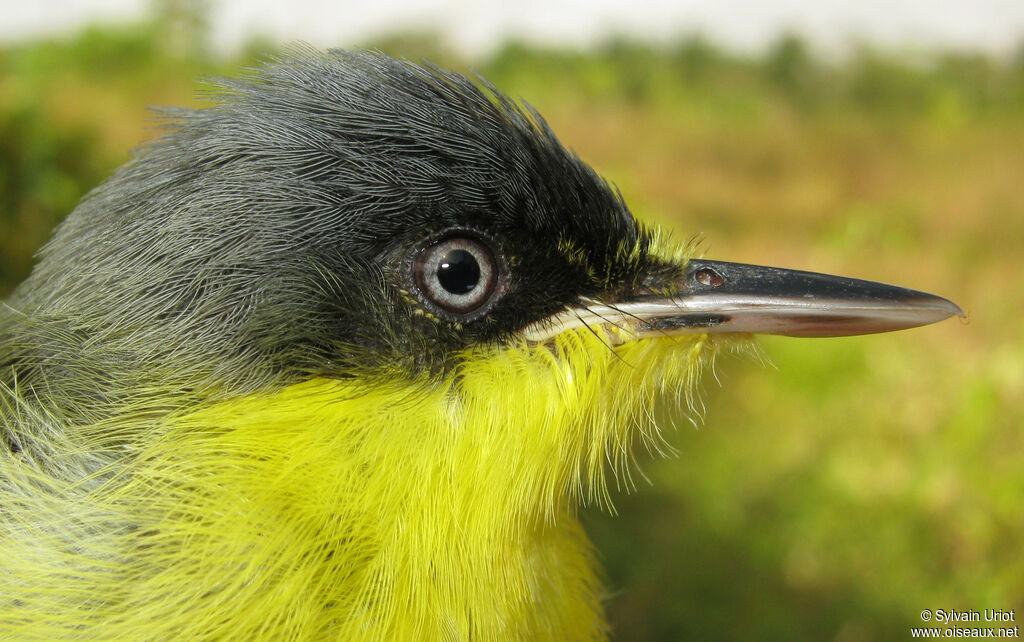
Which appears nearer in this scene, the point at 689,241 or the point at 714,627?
the point at 689,241

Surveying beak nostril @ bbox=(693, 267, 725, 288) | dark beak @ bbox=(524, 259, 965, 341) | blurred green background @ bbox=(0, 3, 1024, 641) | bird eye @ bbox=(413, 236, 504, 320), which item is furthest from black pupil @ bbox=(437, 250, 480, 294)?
blurred green background @ bbox=(0, 3, 1024, 641)

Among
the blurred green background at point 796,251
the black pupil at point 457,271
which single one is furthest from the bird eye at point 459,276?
the blurred green background at point 796,251

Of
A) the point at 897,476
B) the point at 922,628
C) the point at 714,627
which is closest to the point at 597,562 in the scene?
the point at 714,627

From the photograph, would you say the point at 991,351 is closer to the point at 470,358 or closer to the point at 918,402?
the point at 918,402

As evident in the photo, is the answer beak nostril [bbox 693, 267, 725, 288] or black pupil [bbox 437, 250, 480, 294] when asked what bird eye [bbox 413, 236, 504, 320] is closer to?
black pupil [bbox 437, 250, 480, 294]

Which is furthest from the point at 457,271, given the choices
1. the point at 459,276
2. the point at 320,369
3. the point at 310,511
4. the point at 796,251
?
the point at 796,251

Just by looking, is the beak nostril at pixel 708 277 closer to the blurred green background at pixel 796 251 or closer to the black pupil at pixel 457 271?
the black pupil at pixel 457 271

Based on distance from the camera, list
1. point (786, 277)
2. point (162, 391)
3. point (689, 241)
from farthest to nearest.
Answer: point (689, 241) → point (786, 277) → point (162, 391)
